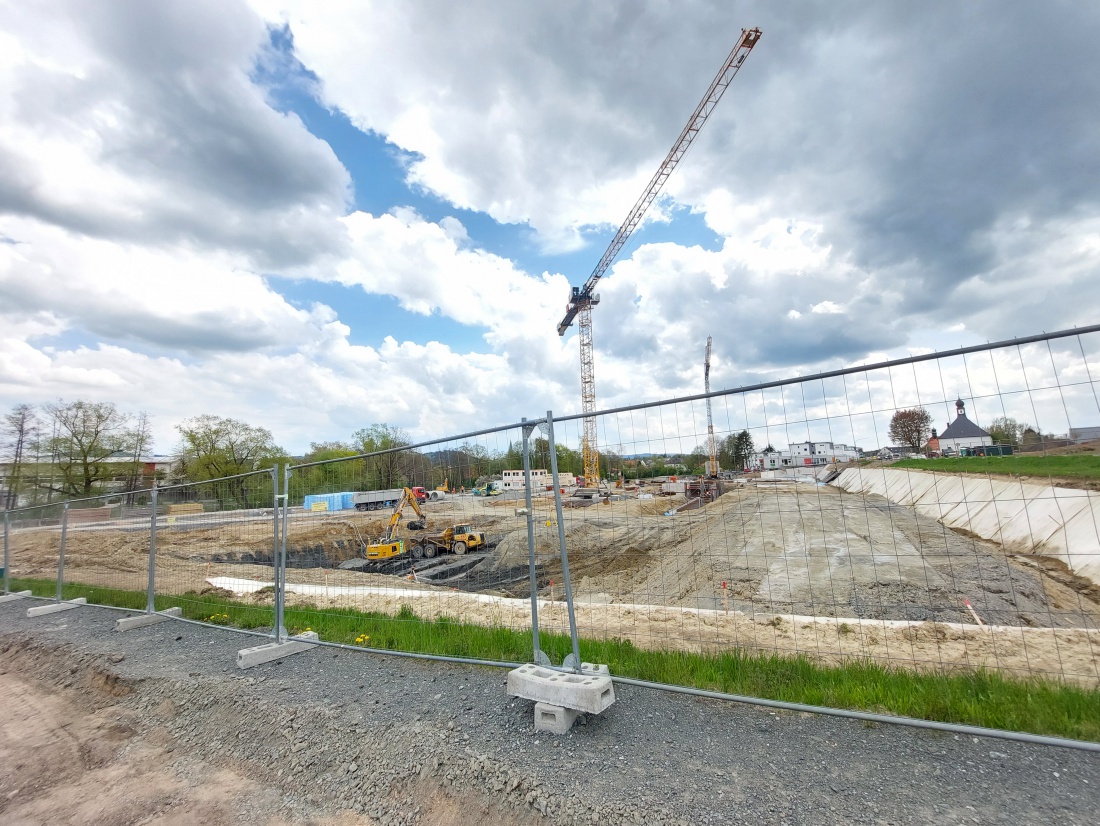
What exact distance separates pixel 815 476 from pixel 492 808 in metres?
3.00

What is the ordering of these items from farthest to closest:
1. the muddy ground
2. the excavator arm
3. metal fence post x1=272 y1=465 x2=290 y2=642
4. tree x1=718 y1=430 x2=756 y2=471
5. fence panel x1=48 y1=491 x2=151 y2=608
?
fence panel x1=48 y1=491 x2=151 y2=608 → the excavator arm → metal fence post x1=272 y1=465 x2=290 y2=642 → the muddy ground → tree x1=718 y1=430 x2=756 y2=471

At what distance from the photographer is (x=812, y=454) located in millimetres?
3695

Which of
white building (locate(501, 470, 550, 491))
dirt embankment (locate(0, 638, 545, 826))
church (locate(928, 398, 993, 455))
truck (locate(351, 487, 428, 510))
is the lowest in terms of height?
dirt embankment (locate(0, 638, 545, 826))

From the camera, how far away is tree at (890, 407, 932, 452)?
11.0ft

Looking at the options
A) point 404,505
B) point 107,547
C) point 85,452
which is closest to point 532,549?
point 404,505

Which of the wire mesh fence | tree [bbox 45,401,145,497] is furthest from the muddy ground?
tree [bbox 45,401,145,497]

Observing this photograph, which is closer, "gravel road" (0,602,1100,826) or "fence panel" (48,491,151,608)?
"gravel road" (0,602,1100,826)

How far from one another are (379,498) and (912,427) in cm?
556

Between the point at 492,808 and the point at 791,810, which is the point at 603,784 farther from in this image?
the point at 791,810

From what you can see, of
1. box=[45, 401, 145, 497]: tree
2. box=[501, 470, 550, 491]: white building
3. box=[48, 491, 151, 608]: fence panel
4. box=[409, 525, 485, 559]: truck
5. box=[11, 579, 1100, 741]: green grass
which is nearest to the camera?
box=[11, 579, 1100, 741]: green grass

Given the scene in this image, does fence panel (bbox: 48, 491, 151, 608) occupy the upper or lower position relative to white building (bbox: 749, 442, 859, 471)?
lower

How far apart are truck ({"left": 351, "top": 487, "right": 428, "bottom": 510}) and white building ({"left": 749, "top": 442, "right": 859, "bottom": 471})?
13.3ft

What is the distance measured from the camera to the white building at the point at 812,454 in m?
3.67

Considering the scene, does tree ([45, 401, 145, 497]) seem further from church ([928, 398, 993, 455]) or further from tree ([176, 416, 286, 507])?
church ([928, 398, 993, 455])
